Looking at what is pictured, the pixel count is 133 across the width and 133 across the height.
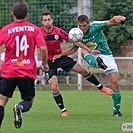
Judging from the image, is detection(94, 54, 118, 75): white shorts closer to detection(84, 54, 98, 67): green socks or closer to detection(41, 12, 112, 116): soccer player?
detection(84, 54, 98, 67): green socks

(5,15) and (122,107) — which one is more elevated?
(5,15)

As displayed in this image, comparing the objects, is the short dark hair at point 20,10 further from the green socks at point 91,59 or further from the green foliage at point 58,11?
the green foliage at point 58,11

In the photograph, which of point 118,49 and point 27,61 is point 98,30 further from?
point 118,49

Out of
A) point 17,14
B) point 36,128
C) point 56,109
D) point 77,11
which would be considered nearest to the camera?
point 17,14

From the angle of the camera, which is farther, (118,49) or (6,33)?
(118,49)

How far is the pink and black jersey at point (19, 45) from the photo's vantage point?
859 cm

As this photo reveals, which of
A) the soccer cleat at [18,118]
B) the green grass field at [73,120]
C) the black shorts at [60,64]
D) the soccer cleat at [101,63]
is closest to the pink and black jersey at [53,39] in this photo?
the black shorts at [60,64]

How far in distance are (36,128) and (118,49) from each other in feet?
51.2

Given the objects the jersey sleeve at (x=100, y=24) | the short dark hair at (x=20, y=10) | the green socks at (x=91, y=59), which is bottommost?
the green socks at (x=91, y=59)

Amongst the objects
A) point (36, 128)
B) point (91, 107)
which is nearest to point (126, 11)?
point (91, 107)

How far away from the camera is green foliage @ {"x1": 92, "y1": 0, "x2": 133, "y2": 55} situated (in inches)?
966

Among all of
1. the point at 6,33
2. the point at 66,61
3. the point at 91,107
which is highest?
the point at 6,33

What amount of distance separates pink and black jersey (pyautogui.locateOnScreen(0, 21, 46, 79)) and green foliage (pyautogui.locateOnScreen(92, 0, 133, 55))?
16029mm

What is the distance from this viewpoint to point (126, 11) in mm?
24656
